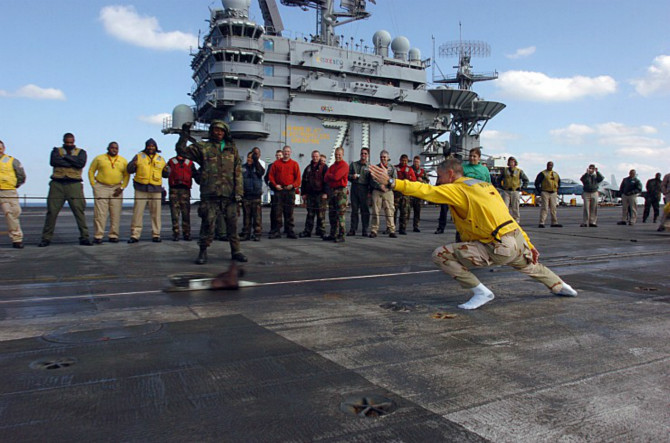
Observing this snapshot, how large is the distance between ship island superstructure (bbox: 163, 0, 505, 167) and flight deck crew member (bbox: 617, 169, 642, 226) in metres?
24.1

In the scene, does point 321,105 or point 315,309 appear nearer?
point 315,309

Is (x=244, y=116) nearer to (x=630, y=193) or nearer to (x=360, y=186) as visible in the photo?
(x=360, y=186)

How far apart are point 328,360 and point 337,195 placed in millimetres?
8203

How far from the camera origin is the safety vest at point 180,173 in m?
11.0

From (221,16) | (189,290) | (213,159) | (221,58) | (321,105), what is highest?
(221,16)

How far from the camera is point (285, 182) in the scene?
453 inches

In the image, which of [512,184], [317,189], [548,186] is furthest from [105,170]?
[548,186]

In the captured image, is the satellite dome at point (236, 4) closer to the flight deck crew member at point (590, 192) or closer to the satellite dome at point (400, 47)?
the satellite dome at point (400, 47)

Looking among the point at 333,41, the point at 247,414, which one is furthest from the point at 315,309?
the point at 333,41

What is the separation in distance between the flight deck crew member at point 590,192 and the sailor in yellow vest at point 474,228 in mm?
12645

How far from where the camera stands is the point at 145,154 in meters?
10.4

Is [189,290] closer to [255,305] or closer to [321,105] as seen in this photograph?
[255,305]

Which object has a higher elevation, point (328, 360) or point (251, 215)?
point (251, 215)

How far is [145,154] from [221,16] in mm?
31632
